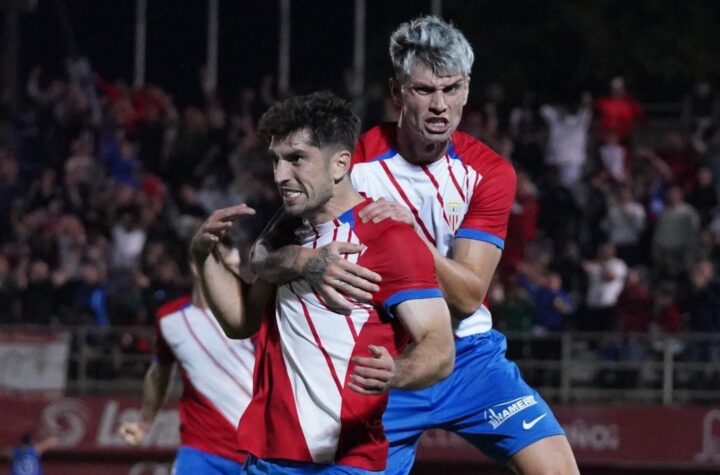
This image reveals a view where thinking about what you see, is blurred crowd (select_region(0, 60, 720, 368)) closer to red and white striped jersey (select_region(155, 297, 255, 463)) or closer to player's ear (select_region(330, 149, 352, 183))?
red and white striped jersey (select_region(155, 297, 255, 463))

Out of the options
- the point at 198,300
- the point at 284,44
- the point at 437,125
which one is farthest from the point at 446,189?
the point at 284,44

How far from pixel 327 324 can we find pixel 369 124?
38.7 feet

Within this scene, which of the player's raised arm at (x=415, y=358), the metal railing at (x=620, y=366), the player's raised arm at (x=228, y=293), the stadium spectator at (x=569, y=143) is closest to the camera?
the player's raised arm at (x=415, y=358)

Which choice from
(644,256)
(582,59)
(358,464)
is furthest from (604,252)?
(582,59)

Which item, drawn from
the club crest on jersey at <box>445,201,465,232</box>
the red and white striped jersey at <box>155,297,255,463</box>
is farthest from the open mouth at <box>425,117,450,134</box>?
the red and white striped jersey at <box>155,297,255,463</box>

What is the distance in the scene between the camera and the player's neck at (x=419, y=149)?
6371mm

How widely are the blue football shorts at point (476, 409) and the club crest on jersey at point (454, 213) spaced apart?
521 millimetres

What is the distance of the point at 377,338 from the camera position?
16.9 feet

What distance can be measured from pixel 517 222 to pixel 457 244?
891 cm

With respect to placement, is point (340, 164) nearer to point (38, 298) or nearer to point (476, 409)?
point (476, 409)

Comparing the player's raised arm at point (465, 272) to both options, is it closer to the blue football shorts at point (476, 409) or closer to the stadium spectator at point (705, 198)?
the blue football shorts at point (476, 409)

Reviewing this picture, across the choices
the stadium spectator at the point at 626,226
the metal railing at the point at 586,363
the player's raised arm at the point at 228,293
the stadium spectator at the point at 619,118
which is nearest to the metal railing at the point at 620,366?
the metal railing at the point at 586,363

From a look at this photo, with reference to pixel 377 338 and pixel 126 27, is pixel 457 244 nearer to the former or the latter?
pixel 377 338

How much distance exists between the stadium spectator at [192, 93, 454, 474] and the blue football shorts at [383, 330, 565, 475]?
3.80ft
